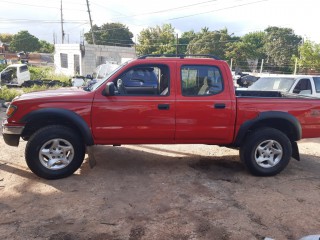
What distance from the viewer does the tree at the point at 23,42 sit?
6544cm

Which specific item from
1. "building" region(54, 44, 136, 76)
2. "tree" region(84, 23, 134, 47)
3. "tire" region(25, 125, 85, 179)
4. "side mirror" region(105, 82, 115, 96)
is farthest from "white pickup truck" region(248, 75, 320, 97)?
"tree" region(84, 23, 134, 47)

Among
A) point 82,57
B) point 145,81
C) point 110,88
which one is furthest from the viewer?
point 82,57

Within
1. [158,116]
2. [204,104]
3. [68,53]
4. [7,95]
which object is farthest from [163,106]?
[68,53]

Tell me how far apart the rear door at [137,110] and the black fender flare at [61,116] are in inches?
5.7

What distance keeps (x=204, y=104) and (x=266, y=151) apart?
132 cm

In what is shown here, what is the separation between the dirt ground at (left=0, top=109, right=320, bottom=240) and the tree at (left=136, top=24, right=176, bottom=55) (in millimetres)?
38645

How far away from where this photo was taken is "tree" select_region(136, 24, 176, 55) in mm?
43312

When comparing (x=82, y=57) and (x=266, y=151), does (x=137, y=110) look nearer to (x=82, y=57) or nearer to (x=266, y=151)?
(x=266, y=151)

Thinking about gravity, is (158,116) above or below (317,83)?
below

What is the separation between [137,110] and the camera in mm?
4723

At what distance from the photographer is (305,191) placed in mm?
4609

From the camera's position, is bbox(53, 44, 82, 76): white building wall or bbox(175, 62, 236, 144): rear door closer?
bbox(175, 62, 236, 144): rear door

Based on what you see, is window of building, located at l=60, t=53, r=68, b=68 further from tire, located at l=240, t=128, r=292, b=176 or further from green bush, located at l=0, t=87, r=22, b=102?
tire, located at l=240, t=128, r=292, b=176

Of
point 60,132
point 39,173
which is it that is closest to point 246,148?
point 60,132
